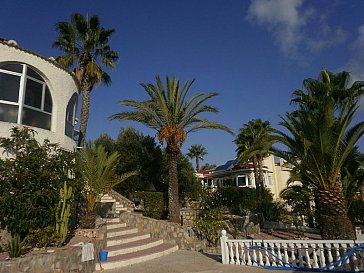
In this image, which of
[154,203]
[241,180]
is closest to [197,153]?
[241,180]

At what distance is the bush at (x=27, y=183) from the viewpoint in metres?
8.48

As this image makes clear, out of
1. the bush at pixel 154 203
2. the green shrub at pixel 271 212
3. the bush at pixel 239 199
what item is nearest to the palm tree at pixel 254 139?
the bush at pixel 239 199

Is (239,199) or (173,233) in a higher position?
(239,199)

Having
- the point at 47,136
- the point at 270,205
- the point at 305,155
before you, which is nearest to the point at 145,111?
the point at 47,136

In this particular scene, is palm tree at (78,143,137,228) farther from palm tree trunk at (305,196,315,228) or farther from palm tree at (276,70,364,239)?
palm tree trunk at (305,196,315,228)

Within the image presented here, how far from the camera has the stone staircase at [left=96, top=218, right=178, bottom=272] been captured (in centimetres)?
930

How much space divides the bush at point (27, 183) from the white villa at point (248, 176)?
3277 cm

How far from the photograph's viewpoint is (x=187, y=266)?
8.91 meters

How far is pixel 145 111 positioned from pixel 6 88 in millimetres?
7251

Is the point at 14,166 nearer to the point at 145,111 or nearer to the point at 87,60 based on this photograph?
the point at 145,111

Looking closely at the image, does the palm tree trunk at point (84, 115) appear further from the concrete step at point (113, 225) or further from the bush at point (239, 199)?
the bush at point (239, 199)

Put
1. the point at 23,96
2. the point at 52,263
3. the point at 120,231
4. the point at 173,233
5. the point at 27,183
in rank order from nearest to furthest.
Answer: the point at 52,263 → the point at 27,183 → the point at 23,96 → the point at 120,231 → the point at 173,233

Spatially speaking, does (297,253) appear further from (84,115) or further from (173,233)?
(84,115)

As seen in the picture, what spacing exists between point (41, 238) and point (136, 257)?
10.5 feet
